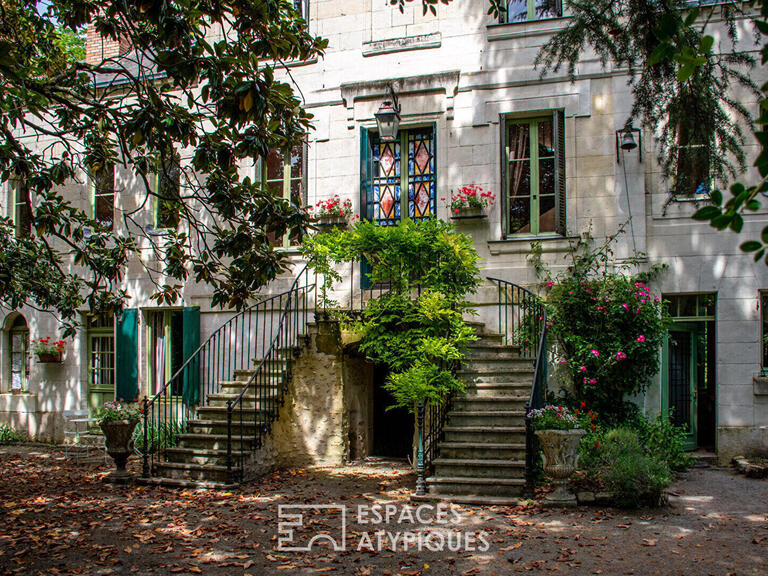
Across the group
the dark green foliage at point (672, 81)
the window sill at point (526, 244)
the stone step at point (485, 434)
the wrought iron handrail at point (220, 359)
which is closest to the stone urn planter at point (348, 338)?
the wrought iron handrail at point (220, 359)

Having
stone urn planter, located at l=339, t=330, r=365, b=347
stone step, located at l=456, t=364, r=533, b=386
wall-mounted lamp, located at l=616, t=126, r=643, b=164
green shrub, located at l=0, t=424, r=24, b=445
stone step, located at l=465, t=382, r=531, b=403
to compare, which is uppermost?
wall-mounted lamp, located at l=616, t=126, r=643, b=164

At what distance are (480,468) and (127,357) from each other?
7326 mm

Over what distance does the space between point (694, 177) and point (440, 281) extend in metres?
3.15

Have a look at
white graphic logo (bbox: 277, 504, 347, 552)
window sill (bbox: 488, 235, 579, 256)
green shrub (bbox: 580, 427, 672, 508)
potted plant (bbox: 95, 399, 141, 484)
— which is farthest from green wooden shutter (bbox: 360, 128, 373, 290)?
green shrub (bbox: 580, 427, 672, 508)

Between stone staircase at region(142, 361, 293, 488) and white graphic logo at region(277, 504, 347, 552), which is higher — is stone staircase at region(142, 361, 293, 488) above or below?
above

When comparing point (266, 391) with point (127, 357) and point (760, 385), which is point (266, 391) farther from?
point (760, 385)

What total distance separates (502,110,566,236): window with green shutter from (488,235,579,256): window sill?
0.20 meters

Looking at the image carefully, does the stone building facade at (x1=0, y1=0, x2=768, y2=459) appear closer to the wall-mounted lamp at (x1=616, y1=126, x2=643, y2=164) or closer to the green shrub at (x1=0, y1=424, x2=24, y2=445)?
the wall-mounted lamp at (x1=616, y1=126, x2=643, y2=164)

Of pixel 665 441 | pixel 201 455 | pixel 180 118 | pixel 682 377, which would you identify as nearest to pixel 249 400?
pixel 201 455

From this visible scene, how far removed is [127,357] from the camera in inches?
479

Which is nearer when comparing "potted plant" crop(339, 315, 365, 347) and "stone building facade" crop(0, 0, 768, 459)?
"potted plant" crop(339, 315, 365, 347)

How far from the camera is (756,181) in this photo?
977cm

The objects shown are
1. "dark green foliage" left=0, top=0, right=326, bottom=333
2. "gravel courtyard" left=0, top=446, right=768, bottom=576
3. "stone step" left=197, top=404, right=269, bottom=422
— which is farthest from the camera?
"stone step" left=197, top=404, right=269, bottom=422

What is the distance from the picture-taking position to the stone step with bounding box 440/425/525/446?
806 cm
